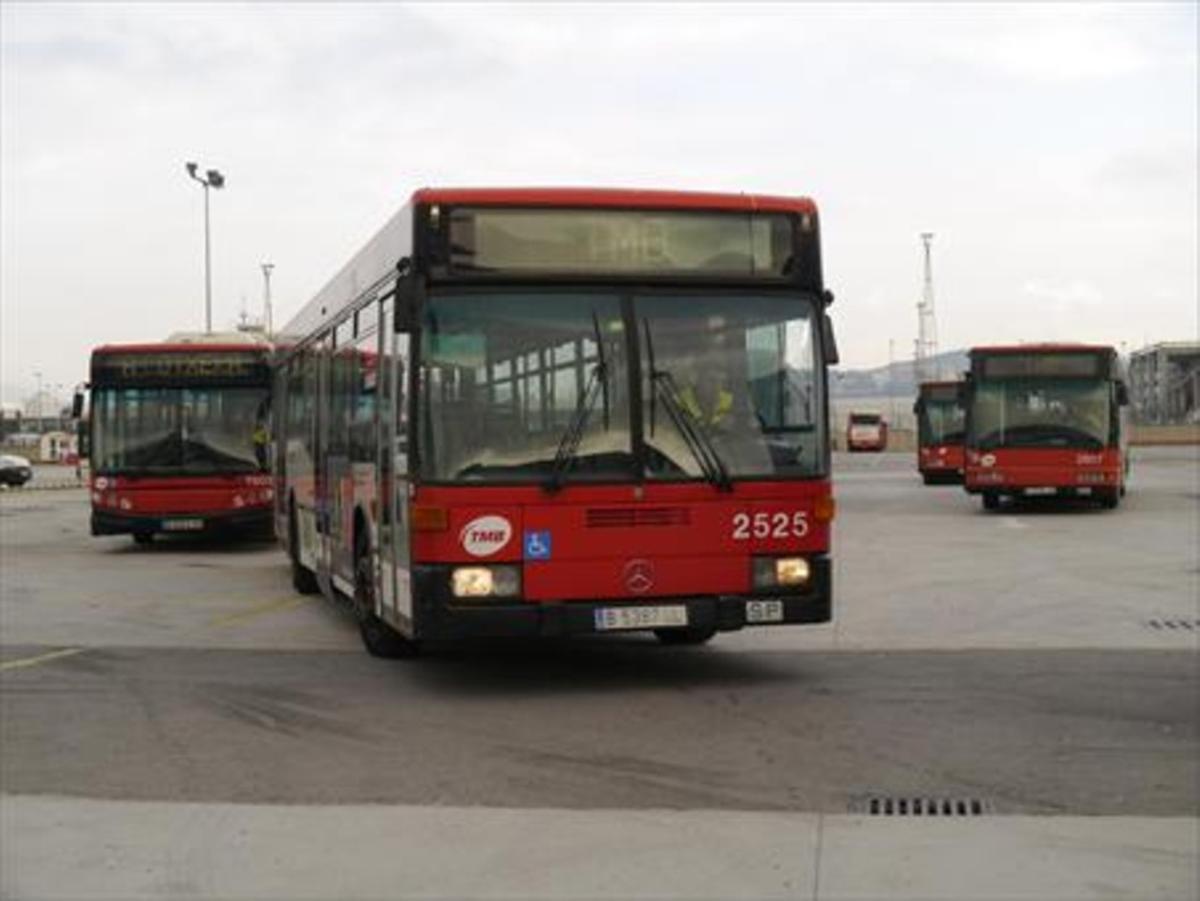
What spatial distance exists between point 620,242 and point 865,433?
78.1m

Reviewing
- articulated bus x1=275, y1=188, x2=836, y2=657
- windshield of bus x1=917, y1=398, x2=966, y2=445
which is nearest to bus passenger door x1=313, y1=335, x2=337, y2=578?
articulated bus x1=275, y1=188, x2=836, y2=657

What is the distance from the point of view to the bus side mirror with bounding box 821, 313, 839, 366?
32.4ft

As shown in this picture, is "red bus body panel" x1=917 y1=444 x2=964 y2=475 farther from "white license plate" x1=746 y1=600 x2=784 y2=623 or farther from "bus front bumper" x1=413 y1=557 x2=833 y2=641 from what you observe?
"bus front bumper" x1=413 y1=557 x2=833 y2=641

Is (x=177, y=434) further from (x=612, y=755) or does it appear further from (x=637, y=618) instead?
(x=612, y=755)

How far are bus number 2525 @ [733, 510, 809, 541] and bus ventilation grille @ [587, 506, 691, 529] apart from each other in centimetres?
33

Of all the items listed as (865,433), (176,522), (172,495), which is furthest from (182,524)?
(865,433)

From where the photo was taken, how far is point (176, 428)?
2203 cm

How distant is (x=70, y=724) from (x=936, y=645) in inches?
241

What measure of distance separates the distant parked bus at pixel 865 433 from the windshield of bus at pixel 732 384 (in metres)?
77.5

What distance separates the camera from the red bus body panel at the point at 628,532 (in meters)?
9.32

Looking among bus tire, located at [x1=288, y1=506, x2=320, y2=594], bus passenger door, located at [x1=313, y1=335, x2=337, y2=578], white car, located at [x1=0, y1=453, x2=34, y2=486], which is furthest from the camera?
white car, located at [x1=0, y1=453, x2=34, y2=486]

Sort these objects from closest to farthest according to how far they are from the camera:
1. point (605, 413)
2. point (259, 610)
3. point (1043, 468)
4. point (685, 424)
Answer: point (605, 413), point (685, 424), point (259, 610), point (1043, 468)

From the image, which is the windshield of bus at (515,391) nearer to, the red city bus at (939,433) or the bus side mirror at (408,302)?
the bus side mirror at (408,302)

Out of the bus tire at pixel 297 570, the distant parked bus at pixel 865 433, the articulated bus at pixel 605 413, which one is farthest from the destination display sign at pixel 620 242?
the distant parked bus at pixel 865 433
